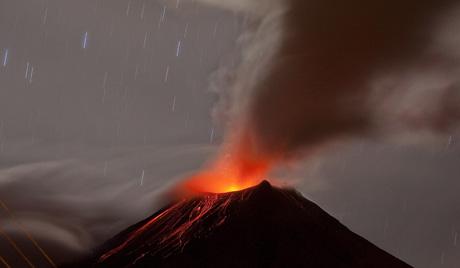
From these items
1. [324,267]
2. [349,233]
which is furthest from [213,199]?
[324,267]

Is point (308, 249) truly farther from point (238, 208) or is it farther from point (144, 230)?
point (144, 230)

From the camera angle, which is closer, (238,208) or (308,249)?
(308,249)

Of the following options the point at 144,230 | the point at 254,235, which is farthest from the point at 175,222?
the point at 254,235

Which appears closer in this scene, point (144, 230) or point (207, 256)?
point (207, 256)

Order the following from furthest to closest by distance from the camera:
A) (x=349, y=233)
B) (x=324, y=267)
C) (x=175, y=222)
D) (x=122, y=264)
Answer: (x=175, y=222)
(x=349, y=233)
(x=122, y=264)
(x=324, y=267)

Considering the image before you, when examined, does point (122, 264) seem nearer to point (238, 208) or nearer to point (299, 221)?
point (238, 208)

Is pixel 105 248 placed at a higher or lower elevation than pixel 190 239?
lower

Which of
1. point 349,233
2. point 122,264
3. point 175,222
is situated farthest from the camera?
point 175,222
